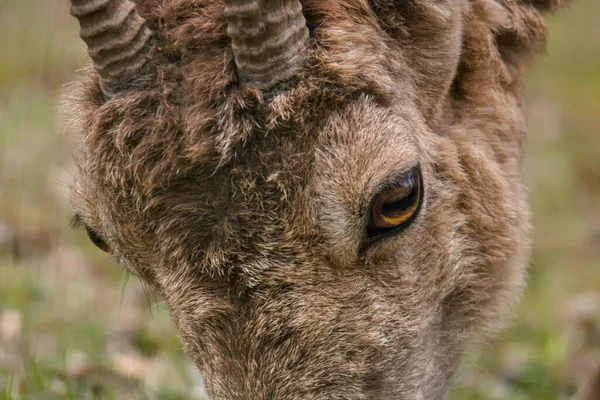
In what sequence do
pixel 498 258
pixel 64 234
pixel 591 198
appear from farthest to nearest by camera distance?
pixel 591 198 → pixel 64 234 → pixel 498 258

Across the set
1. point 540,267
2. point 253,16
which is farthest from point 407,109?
point 540,267

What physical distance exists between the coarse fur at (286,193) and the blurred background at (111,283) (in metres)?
1.09

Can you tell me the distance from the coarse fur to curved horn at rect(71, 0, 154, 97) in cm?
7

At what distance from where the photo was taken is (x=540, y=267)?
10359mm

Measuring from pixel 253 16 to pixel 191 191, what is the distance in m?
0.85

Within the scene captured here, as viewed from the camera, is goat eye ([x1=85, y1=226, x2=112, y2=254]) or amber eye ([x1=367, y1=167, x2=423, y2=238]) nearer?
amber eye ([x1=367, y1=167, x2=423, y2=238])

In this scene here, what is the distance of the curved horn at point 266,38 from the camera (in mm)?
4105

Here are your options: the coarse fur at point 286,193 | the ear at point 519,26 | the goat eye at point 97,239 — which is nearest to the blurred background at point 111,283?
the goat eye at point 97,239

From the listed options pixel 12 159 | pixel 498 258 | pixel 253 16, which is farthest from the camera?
pixel 12 159

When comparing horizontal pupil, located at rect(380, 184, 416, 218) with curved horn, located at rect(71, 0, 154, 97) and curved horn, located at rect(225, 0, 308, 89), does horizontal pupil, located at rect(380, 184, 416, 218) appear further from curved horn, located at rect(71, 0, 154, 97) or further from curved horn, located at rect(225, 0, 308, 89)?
curved horn, located at rect(71, 0, 154, 97)

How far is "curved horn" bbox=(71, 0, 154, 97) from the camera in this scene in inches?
166

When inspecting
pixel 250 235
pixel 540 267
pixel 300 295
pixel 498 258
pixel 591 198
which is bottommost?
pixel 591 198

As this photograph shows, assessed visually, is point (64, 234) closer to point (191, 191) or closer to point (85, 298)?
point (85, 298)

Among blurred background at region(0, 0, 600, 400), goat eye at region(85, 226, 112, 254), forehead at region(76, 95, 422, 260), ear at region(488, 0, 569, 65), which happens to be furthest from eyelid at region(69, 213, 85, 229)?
ear at region(488, 0, 569, 65)
